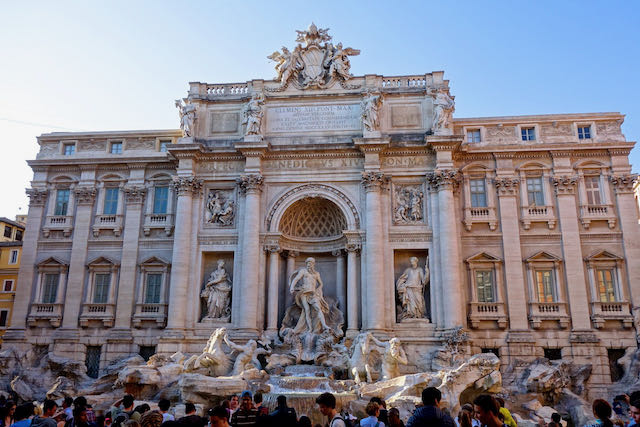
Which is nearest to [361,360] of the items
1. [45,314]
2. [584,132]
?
[584,132]

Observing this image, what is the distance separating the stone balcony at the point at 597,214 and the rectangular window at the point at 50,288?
27.6 metres

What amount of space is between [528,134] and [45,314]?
2714cm

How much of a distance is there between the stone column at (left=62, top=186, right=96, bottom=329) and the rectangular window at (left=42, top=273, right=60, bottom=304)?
3.05 ft

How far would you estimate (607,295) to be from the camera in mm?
26266

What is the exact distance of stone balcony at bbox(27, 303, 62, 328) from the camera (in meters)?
28.3

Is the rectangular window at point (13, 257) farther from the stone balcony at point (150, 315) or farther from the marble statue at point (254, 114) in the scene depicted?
the marble statue at point (254, 114)

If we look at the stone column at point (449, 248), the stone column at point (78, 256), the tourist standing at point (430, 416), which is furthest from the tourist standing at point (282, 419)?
the stone column at point (78, 256)

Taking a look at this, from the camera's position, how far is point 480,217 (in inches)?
1089

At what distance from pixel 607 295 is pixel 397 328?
1037 cm

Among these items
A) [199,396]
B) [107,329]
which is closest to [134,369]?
[199,396]

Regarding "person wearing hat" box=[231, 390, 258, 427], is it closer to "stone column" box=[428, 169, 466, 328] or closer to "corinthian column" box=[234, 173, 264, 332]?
"corinthian column" box=[234, 173, 264, 332]

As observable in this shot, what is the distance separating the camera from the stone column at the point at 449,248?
82.1 ft

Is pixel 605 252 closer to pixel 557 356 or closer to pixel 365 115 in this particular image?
pixel 557 356

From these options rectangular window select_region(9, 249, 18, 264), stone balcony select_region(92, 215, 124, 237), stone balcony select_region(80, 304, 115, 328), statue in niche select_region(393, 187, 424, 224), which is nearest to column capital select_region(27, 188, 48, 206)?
stone balcony select_region(92, 215, 124, 237)
